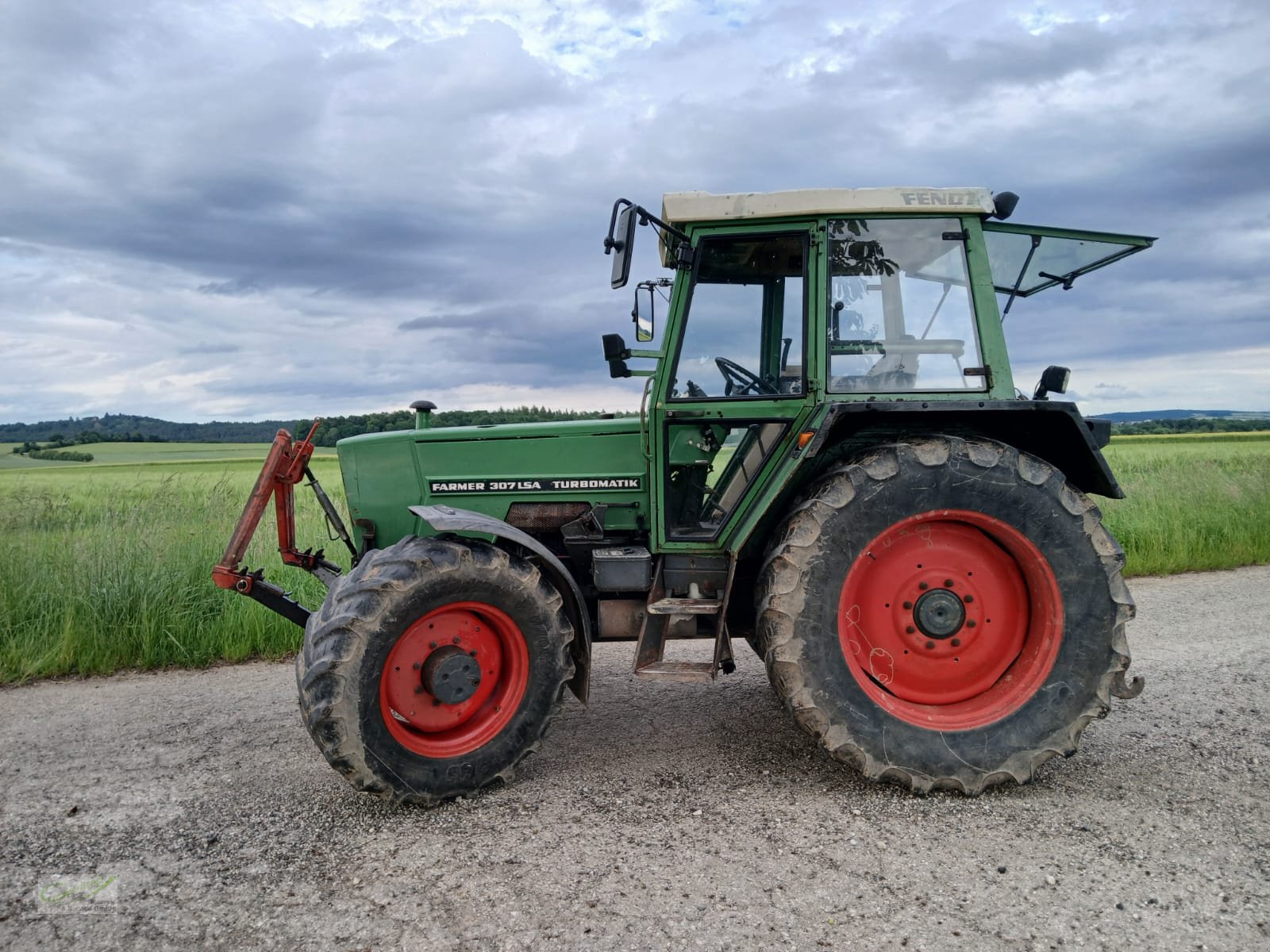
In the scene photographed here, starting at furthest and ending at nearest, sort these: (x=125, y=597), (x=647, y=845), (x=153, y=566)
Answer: (x=153, y=566) < (x=125, y=597) < (x=647, y=845)

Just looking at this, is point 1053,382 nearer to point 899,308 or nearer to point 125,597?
point 899,308

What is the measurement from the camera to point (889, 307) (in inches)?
160

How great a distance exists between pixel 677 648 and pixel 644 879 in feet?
11.6

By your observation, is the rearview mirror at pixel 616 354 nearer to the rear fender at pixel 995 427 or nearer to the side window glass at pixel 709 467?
the side window glass at pixel 709 467

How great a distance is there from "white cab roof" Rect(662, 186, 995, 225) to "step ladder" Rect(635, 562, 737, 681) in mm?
1655

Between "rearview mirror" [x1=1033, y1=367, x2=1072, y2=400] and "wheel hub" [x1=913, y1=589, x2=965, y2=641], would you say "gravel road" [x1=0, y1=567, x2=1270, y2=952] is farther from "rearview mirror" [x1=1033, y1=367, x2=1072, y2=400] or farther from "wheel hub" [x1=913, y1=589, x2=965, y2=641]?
"rearview mirror" [x1=1033, y1=367, x2=1072, y2=400]

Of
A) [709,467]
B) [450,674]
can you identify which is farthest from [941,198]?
[450,674]

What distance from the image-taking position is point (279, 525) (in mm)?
4492

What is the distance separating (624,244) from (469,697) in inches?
82.1

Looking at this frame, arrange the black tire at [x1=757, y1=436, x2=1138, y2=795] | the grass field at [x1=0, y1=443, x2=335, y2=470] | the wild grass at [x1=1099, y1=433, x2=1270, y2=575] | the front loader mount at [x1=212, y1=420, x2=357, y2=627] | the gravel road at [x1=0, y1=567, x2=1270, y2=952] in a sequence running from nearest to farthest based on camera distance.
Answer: the gravel road at [x1=0, y1=567, x2=1270, y2=952]
the black tire at [x1=757, y1=436, x2=1138, y2=795]
the front loader mount at [x1=212, y1=420, x2=357, y2=627]
the wild grass at [x1=1099, y1=433, x2=1270, y2=575]
the grass field at [x1=0, y1=443, x2=335, y2=470]

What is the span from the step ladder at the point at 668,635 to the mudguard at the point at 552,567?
0.87ft

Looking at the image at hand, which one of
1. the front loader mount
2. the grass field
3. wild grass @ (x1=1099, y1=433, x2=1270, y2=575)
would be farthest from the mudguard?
the grass field

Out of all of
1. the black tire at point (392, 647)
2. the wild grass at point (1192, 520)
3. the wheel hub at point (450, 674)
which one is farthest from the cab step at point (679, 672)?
the wild grass at point (1192, 520)

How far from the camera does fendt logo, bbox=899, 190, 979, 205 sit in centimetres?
393
